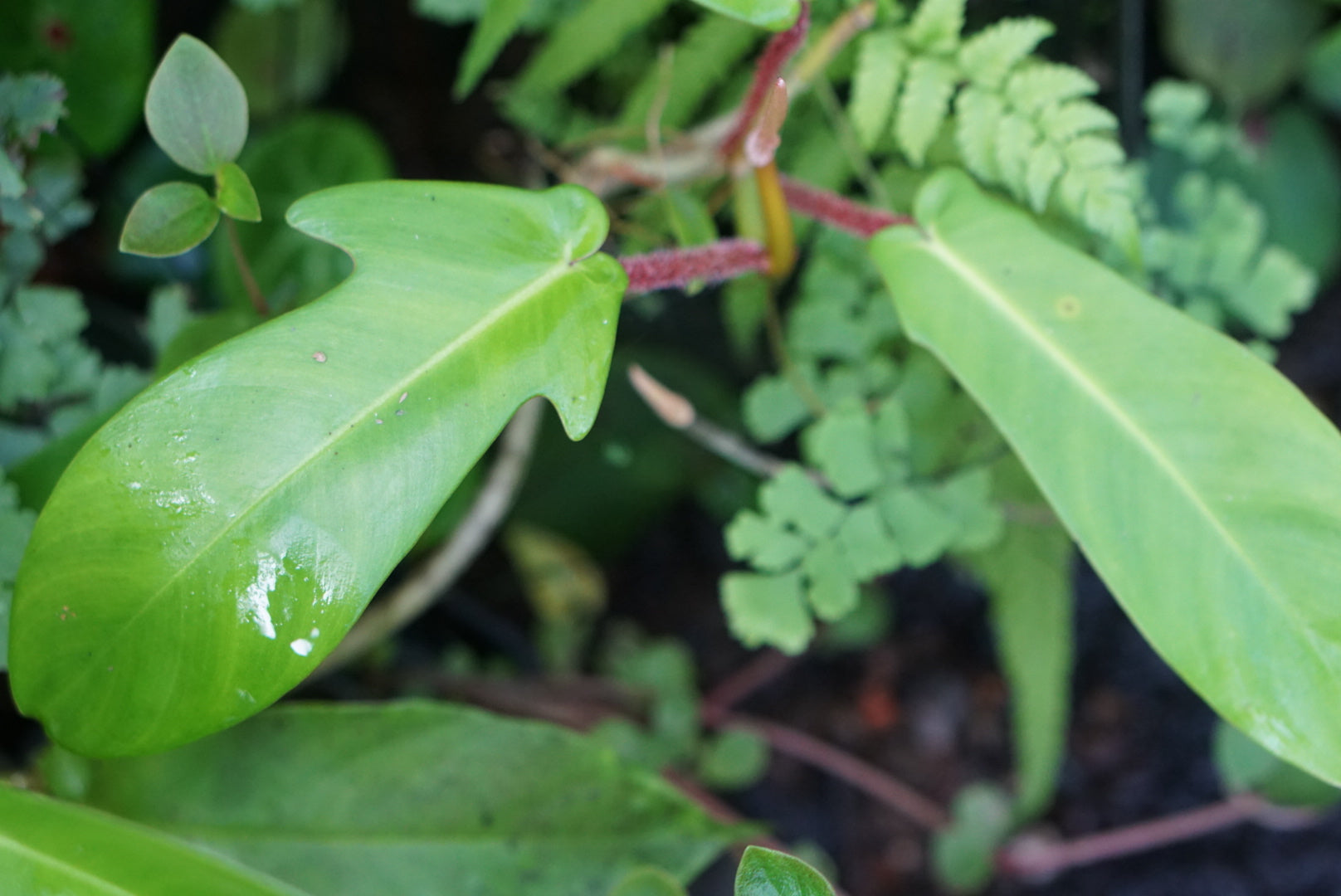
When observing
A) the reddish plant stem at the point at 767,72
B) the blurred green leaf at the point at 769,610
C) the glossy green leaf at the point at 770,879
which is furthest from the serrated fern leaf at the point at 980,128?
the glossy green leaf at the point at 770,879

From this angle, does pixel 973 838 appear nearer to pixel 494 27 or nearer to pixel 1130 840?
pixel 1130 840

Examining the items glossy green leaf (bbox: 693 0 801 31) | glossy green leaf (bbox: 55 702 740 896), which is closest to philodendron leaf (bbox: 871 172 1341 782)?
glossy green leaf (bbox: 693 0 801 31)

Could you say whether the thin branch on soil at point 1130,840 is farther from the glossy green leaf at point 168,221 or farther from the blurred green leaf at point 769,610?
the glossy green leaf at point 168,221

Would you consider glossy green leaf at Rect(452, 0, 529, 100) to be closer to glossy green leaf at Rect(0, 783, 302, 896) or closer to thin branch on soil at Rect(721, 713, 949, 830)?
glossy green leaf at Rect(0, 783, 302, 896)

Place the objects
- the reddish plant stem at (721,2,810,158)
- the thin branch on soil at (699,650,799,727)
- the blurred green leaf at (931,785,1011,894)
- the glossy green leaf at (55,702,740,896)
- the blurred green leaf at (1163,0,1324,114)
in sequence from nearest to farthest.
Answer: the reddish plant stem at (721,2,810,158), the glossy green leaf at (55,702,740,896), the blurred green leaf at (1163,0,1324,114), the blurred green leaf at (931,785,1011,894), the thin branch on soil at (699,650,799,727)

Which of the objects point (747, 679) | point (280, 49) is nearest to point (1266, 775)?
point (747, 679)
